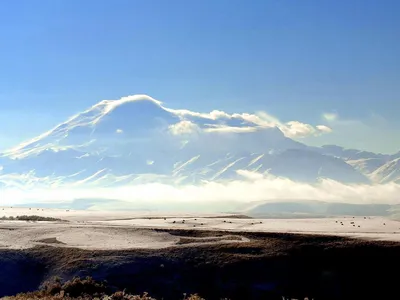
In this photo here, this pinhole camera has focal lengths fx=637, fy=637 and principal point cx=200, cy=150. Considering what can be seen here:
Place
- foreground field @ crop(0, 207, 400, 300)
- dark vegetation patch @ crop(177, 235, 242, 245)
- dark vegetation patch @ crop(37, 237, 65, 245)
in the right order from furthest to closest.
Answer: dark vegetation patch @ crop(37, 237, 65, 245) → dark vegetation patch @ crop(177, 235, 242, 245) → foreground field @ crop(0, 207, 400, 300)

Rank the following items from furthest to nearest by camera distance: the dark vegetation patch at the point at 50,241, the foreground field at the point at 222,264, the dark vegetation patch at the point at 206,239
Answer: the dark vegetation patch at the point at 50,241
the dark vegetation patch at the point at 206,239
the foreground field at the point at 222,264

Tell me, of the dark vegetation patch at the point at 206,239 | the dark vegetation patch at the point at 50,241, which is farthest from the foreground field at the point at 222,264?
the dark vegetation patch at the point at 50,241

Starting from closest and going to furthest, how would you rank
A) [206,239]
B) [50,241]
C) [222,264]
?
[222,264], [206,239], [50,241]

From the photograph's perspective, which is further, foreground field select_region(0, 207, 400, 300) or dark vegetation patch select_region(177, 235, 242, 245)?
dark vegetation patch select_region(177, 235, 242, 245)

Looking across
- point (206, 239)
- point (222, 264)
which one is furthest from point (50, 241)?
point (222, 264)

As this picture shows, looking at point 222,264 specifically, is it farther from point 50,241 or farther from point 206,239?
point 50,241

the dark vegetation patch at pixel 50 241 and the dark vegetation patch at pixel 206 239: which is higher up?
the dark vegetation patch at pixel 206 239

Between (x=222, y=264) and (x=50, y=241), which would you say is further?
(x=50, y=241)

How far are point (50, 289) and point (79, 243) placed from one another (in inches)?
764

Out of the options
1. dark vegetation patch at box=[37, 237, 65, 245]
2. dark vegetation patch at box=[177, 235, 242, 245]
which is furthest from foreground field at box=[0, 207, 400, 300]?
dark vegetation patch at box=[37, 237, 65, 245]

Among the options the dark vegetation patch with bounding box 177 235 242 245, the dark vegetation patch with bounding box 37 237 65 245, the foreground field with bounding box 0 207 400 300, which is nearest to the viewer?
the foreground field with bounding box 0 207 400 300

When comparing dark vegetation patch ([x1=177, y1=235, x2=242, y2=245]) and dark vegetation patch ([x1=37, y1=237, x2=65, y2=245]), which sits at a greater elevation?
dark vegetation patch ([x1=177, y1=235, x2=242, y2=245])

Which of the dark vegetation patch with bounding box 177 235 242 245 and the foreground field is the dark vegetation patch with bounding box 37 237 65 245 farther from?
the dark vegetation patch with bounding box 177 235 242 245

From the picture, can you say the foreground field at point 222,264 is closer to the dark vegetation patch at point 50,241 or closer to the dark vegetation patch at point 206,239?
the dark vegetation patch at point 206,239
